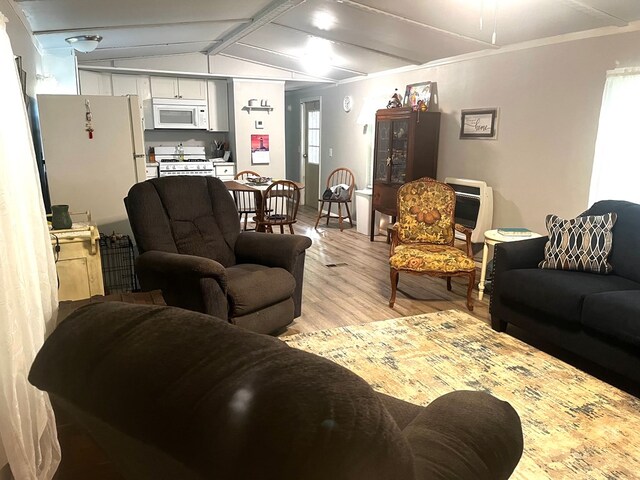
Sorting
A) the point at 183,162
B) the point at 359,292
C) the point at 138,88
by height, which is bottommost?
the point at 359,292

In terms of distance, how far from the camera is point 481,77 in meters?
4.69

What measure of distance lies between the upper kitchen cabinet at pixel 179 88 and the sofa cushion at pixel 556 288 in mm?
5820

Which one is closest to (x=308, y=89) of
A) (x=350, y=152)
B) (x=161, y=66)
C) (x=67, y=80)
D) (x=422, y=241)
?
(x=350, y=152)

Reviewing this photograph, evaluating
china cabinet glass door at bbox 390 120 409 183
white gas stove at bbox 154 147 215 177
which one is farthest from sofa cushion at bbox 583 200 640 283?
white gas stove at bbox 154 147 215 177

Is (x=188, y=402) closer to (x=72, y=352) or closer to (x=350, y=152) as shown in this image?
(x=72, y=352)

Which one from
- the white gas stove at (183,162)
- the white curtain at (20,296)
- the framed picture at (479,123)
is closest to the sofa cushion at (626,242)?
the framed picture at (479,123)

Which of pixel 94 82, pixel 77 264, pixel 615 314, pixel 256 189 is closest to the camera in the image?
pixel 615 314

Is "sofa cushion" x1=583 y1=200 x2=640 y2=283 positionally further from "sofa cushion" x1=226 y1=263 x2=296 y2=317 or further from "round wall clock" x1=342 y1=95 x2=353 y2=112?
"round wall clock" x1=342 y1=95 x2=353 y2=112

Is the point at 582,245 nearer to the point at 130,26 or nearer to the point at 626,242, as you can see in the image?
the point at 626,242

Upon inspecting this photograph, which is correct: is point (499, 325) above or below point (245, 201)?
below

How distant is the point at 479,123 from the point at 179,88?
4.67m

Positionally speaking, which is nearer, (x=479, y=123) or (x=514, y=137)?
(x=514, y=137)

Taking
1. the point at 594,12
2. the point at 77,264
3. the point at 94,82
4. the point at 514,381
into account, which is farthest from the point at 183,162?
the point at 514,381

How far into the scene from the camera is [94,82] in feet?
21.7
